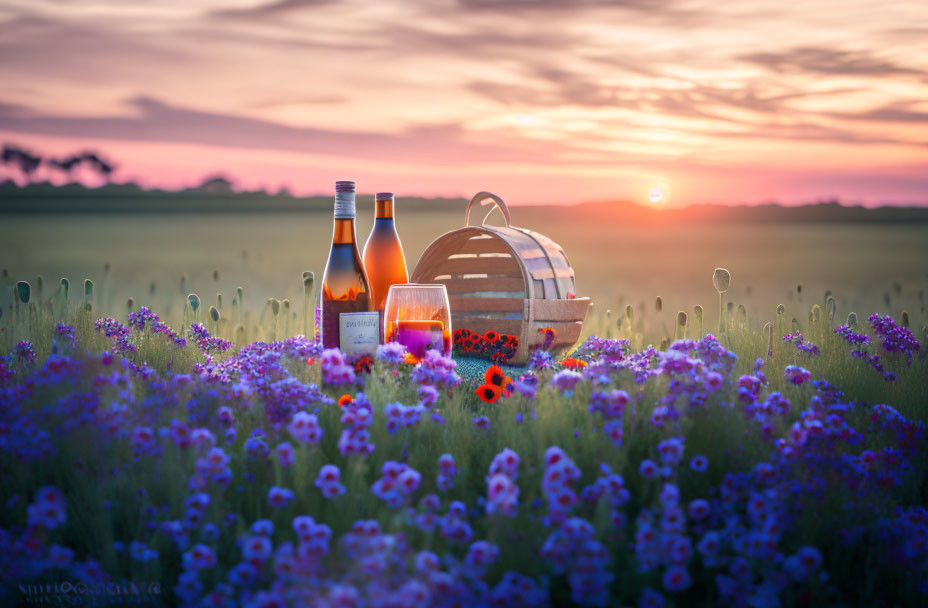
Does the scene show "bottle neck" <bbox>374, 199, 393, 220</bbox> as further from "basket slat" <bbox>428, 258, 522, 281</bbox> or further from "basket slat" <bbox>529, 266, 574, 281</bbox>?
"basket slat" <bbox>428, 258, 522, 281</bbox>

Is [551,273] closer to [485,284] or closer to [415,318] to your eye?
[485,284]

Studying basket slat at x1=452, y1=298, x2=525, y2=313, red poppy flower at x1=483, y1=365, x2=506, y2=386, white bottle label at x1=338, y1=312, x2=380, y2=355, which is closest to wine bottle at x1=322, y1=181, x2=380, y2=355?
white bottle label at x1=338, y1=312, x2=380, y2=355

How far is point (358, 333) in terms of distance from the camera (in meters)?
3.34

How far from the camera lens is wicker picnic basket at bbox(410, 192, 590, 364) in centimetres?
438

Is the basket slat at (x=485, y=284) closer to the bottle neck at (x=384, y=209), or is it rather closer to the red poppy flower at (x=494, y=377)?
the bottle neck at (x=384, y=209)

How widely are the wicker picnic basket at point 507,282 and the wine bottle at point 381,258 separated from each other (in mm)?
718

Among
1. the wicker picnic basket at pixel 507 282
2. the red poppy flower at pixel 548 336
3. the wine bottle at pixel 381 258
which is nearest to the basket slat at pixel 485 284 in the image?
the wicker picnic basket at pixel 507 282

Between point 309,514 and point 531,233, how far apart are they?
10.3 ft

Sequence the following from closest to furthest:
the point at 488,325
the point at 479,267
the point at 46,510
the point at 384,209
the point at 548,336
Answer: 1. the point at 46,510
2. the point at 384,209
3. the point at 548,336
4. the point at 488,325
5. the point at 479,267

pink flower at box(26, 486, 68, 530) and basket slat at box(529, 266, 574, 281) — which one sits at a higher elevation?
basket slat at box(529, 266, 574, 281)

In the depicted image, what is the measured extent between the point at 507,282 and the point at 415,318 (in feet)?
6.00

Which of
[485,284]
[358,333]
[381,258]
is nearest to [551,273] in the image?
[485,284]

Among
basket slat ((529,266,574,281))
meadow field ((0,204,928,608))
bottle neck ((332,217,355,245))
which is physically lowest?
meadow field ((0,204,928,608))

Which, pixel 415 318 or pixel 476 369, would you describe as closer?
pixel 415 318
